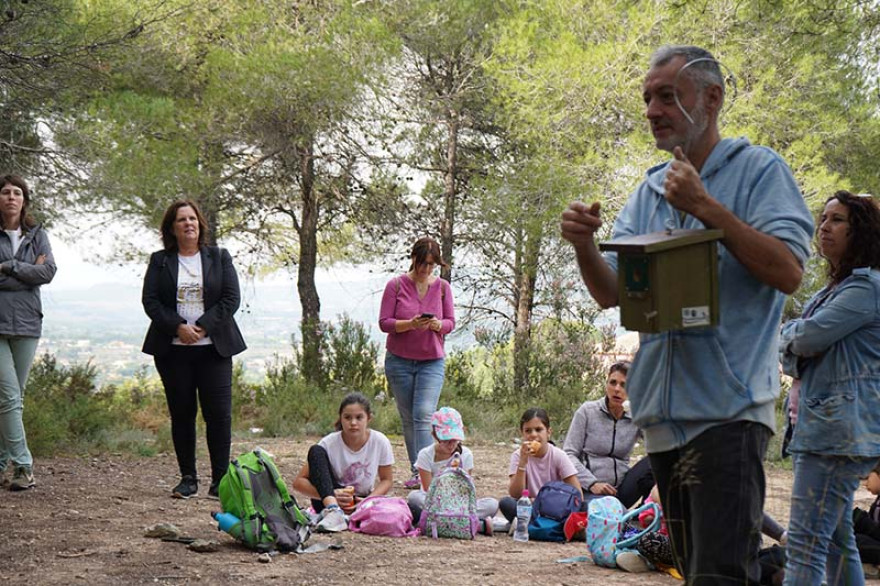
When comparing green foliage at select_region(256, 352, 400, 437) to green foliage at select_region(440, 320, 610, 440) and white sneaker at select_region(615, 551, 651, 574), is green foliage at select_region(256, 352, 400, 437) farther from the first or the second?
white sneaker at select_region(615, 551, 651, 574)

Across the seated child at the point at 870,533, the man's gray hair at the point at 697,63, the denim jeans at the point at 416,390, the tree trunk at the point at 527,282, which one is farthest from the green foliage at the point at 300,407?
the man's gray hair at the point at 697,63

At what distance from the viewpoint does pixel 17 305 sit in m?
7.36

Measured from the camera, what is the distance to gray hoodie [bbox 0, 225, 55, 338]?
288 inches

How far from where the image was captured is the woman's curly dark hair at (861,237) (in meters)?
3.96

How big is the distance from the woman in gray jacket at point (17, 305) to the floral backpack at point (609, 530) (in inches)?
155

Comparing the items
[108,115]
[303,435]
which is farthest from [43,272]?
[108,115]

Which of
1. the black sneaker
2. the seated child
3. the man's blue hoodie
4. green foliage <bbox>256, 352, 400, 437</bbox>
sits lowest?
the black sneaker

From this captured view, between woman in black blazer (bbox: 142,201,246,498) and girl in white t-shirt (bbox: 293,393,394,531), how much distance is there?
70 centimetres

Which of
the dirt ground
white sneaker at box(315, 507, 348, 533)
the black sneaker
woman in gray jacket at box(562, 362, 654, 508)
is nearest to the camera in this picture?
the dirt ground

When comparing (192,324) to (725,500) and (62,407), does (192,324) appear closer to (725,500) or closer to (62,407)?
(62,407)

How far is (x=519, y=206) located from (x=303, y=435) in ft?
18.9

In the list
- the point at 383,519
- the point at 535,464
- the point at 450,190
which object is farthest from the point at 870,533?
the point at 450,190

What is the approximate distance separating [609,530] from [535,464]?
123cm

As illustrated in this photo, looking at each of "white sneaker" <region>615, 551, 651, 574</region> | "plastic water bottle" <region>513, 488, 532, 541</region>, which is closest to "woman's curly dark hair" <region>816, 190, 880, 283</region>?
"white sneaker" <region>615, 551, 651, 574</region>
